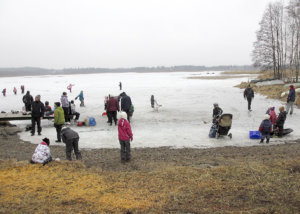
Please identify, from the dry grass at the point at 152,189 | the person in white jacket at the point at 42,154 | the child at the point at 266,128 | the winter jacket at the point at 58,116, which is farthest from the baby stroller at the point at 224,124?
the person in white jacket at the point at 42,154

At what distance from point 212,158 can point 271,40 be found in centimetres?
3418

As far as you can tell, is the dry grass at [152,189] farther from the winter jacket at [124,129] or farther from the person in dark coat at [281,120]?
the person in dark coat at [281,120]

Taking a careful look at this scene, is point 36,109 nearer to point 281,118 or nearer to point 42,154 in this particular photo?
point 42,154

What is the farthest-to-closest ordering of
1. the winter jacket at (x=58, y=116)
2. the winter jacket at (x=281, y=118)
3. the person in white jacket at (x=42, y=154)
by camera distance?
the winter jacket at (x=58, y=116), the winter jacket at (x=281, y=118), the person in white jacket at (x=42, y=154)

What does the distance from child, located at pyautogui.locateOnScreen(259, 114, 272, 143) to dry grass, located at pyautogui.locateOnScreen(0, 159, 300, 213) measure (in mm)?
3290

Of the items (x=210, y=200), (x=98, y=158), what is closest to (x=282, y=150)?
(x=210, y=200)

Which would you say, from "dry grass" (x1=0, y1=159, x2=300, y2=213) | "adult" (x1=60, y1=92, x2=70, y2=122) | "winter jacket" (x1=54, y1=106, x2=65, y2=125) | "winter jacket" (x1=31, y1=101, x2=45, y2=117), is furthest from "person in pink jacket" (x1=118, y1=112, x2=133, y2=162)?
"adult" (x1=60, y1=92, x2=70, y2=122)

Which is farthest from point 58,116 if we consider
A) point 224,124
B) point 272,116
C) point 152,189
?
point 272,116

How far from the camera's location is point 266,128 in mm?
9680

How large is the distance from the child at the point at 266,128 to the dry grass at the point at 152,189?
3290mm

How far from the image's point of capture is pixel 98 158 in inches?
324

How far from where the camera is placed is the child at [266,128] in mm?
9592

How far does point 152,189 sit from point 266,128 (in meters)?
6.10

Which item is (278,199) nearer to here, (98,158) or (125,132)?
(125,132)
